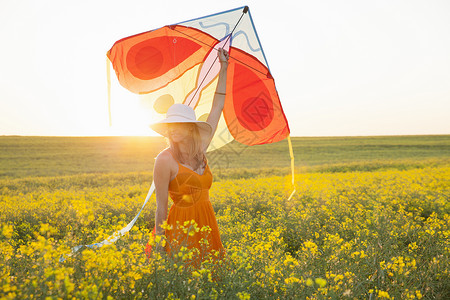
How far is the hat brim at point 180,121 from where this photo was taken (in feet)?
7.34

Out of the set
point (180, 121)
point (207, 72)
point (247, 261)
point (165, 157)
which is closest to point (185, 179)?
point (165, 157)

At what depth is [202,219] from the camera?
7.99 ft

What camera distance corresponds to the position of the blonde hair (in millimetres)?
2354

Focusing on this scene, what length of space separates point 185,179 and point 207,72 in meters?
1.45

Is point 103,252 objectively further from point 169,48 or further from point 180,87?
point 169,48

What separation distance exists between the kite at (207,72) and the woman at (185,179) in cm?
57

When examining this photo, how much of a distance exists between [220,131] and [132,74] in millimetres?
1104

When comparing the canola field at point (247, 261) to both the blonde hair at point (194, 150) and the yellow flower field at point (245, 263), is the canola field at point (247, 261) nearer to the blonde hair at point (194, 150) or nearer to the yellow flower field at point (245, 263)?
the yellow flower field at point (245, 263)

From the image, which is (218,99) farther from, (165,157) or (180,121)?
(165,157)

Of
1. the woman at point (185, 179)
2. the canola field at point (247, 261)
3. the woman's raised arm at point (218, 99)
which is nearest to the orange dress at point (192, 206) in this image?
the woman at point (185, 179)

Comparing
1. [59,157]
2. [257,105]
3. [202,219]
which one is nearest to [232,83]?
[257,105]

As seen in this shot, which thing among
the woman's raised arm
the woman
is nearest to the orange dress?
the woman

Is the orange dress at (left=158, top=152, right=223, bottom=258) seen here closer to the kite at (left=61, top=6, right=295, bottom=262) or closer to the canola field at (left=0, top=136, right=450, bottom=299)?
the canola field at (left=0, top=136, right=450, bottom=299)

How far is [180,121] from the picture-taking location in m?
2.22
